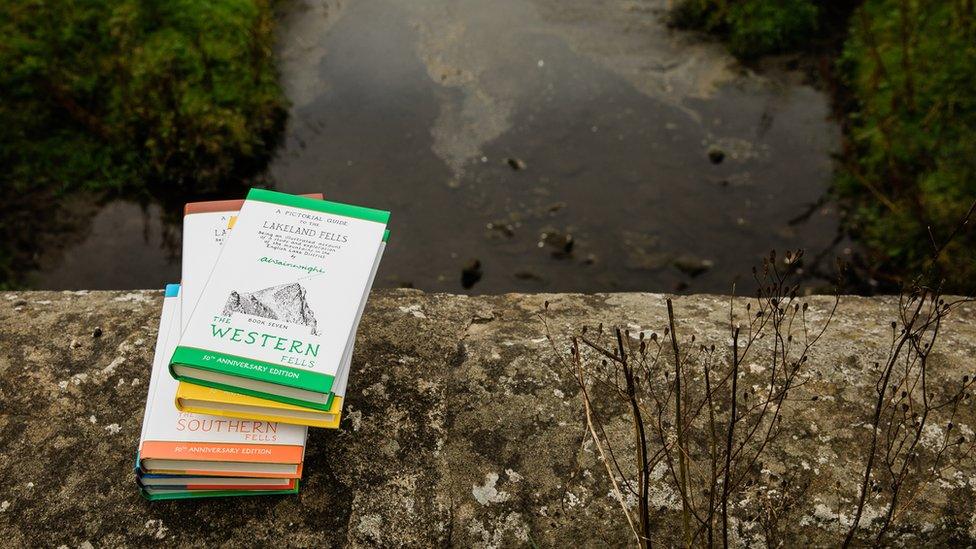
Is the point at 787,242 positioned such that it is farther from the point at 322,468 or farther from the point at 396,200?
the point at 322,468

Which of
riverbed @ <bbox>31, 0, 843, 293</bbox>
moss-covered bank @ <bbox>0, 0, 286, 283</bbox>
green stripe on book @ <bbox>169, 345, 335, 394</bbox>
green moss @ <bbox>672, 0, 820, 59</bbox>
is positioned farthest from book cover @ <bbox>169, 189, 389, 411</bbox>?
green moss @ <bbox>672, 0, 820, 59</bbox>

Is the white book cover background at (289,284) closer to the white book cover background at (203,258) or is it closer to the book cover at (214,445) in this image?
→ the white book cover background at (203,258)

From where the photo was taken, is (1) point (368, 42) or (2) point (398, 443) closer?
(2) point (398, 443)

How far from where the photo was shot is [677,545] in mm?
1805

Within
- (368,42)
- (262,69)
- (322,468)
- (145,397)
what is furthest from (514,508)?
(368,42)

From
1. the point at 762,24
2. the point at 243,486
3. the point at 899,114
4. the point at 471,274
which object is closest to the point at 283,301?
the point at 243,486

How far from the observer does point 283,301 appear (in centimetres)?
183

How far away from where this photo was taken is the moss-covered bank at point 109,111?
16.6 ft

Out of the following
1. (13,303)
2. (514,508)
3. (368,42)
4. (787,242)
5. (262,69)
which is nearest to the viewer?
(514,508)

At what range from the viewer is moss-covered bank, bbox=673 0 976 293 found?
4.59 meters

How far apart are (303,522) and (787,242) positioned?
3.95 metres

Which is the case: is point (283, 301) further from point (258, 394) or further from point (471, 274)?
point (471, 274)

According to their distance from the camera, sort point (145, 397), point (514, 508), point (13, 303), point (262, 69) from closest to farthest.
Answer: point (514, 508), point (145, 397), point (13, 303), point (262, 69)

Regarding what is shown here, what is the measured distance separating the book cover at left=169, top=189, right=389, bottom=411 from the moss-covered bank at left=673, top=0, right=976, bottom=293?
3.48 m
